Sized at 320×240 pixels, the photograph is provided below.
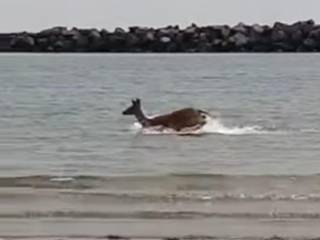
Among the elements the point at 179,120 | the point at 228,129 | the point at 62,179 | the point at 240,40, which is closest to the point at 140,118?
the point at 179,120

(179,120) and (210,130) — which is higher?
(179,120)

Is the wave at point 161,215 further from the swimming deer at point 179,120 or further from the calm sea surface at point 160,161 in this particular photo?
the swimming deer at point 179,120

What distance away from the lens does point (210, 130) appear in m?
33.2

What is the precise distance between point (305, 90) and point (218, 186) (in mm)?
42402

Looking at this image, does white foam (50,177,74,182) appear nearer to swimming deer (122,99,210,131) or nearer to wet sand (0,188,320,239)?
wet sand (0,188,320,239)

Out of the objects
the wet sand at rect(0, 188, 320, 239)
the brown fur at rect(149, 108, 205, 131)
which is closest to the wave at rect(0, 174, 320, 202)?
the wet sand at rect(0, 188, 320, 239)

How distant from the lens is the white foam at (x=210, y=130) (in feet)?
105

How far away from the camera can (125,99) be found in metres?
53.2

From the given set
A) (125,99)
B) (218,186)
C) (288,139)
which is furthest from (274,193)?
A: (125,99)

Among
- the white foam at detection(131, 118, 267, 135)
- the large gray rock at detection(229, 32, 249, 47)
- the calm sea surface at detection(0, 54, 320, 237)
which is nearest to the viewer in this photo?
the calm sea surface at detection(0, 54, 320, 237)

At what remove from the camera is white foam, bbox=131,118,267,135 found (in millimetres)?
32031

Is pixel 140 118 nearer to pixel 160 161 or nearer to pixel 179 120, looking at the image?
pixel 179 120

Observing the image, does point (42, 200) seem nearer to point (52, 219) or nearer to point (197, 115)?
point (52, 219)

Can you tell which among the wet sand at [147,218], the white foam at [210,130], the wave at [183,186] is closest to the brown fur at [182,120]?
the white foam at [210,130]
